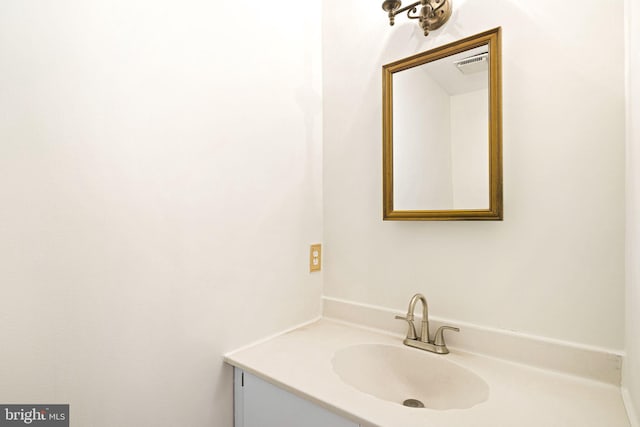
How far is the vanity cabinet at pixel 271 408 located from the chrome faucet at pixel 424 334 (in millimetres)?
447

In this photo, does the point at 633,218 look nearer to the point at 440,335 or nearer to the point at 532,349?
the point at 532,349

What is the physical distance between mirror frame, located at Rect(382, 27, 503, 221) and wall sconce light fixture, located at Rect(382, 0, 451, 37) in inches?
4.3

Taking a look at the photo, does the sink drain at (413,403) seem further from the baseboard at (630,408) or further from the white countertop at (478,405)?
the baseboard at (630,408)

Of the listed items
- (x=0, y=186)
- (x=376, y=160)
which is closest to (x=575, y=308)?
(x=376, y=160)

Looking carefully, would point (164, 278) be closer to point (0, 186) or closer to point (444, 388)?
point (0, 186)

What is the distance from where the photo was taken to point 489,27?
1.05 meters

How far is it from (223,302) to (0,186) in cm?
65

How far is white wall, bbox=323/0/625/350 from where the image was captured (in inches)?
34.1

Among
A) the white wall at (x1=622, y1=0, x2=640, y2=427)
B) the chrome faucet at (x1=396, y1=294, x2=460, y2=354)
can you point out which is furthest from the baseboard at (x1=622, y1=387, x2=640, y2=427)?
the chrome faucet at (x1=396, y1=294, x2=460, y2=354)

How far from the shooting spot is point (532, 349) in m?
0.96

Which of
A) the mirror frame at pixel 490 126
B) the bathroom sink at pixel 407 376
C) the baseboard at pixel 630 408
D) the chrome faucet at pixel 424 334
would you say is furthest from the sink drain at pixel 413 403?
the mirror frame at pixel 490 126

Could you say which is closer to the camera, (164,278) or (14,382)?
(14,382)

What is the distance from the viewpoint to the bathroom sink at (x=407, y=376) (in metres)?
0.96

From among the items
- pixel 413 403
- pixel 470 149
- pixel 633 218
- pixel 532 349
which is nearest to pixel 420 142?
pixel 470 149
